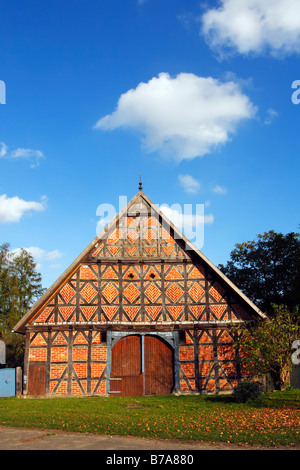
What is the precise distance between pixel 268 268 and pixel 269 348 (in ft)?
64.0

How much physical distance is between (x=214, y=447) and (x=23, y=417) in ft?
18.8

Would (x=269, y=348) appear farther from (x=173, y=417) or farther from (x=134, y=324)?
(x=173, y=417)

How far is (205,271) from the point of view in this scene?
18.0 meters

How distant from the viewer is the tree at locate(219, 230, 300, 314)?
33.2 meters

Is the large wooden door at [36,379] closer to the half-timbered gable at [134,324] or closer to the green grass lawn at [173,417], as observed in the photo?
the half-timbered gable at [134,324]

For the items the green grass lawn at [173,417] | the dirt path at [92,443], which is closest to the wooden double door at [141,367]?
the green grass lawn at [173,417]

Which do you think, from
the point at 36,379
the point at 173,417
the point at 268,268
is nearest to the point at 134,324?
the point at 36,379

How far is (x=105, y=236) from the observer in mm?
18344

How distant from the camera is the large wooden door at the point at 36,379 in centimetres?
1639

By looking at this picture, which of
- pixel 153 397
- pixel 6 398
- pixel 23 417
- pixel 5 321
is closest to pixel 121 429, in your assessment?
pixel 23 417

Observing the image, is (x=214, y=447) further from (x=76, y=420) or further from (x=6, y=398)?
(x=6, y=398)

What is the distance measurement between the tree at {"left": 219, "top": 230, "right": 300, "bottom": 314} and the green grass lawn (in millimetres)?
18502

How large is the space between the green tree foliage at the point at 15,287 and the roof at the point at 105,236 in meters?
17.6

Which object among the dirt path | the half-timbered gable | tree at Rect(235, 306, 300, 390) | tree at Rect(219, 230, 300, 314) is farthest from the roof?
tree at Rect(219, 230, 300, 314)
